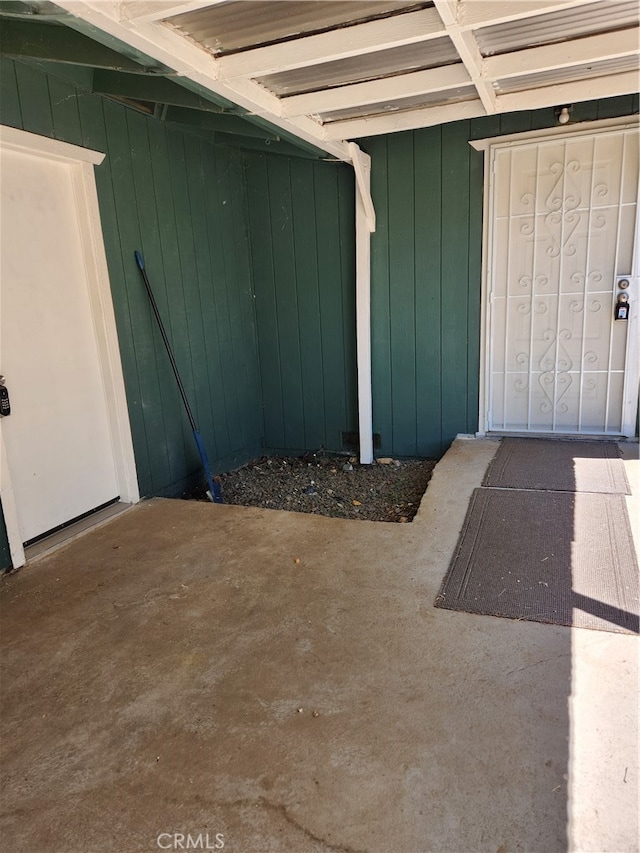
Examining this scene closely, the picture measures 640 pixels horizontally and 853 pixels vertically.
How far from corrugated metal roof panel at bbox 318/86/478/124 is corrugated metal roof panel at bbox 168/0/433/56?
0.86 m

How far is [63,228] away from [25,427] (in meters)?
1.15

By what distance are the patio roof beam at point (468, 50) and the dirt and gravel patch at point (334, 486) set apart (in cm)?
244

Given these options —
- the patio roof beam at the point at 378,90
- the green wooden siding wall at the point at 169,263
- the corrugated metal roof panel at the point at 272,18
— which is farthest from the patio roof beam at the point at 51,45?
the patio roof beam at the point at 378,90

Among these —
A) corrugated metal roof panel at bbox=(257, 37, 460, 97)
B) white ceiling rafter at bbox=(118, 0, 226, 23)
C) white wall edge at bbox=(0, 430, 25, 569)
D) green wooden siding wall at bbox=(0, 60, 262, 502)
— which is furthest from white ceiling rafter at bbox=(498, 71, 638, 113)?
white wall edge at bbox=(0, 430, 25, 569)

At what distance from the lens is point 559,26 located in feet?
7.52

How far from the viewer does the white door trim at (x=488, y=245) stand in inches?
151

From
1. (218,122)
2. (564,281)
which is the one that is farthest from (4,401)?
(564,281)

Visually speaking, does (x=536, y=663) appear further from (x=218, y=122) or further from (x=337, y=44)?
(x=218, y=122)

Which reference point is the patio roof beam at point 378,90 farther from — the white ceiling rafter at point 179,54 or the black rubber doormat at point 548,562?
the black rubber doormat at point 548,562

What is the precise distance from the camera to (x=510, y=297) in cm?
424

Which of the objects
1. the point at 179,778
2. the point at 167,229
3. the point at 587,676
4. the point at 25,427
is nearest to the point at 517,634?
the point at 587,676

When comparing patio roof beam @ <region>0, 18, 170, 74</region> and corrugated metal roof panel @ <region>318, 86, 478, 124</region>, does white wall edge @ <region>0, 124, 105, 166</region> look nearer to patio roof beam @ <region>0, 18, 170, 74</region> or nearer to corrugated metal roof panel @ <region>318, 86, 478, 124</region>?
patio roof beam @ <region>0, 18, 170, 74</region>

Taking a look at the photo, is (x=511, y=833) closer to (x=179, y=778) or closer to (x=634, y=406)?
(x=179, y=778)

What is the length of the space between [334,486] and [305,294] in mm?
1683
